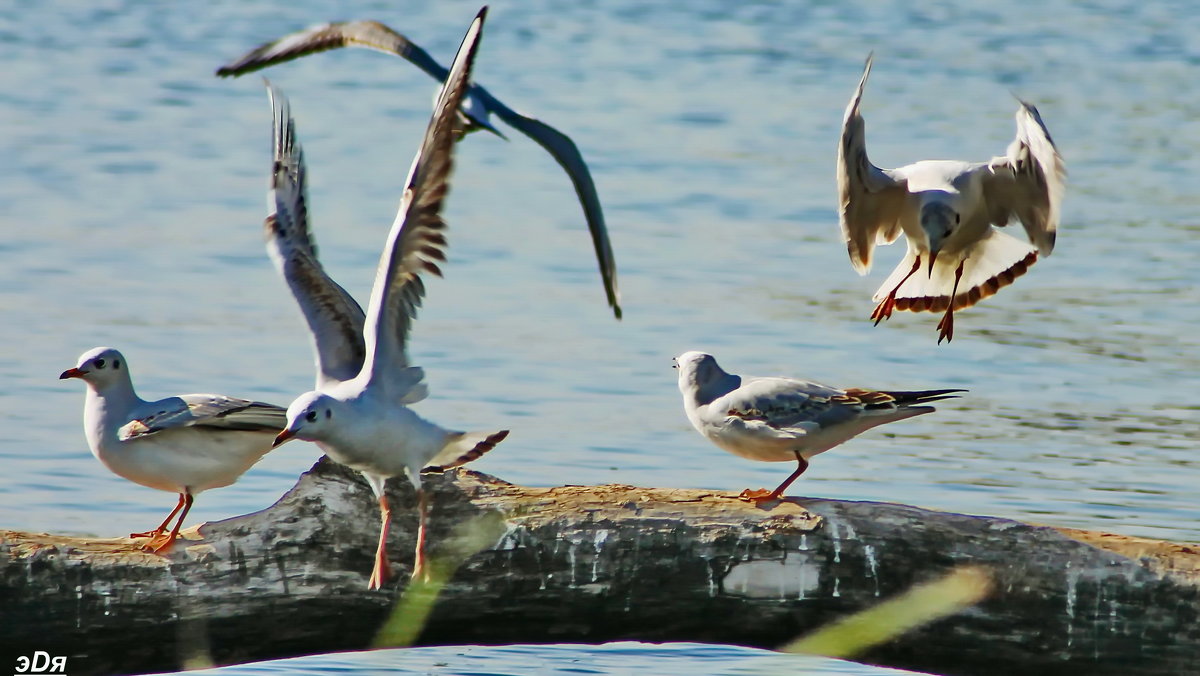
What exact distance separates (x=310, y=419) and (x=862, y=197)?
379 cm

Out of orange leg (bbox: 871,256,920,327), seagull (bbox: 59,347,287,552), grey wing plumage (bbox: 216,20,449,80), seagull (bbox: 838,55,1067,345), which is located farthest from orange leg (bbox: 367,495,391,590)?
orange leg (bbox: 871,256,920,327)

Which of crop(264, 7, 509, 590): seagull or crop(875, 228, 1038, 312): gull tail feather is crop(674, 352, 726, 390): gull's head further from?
crop(875, 228, 1038, 312): gull tail feather

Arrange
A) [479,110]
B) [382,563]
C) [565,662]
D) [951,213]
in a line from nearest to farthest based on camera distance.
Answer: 1. [382,563]
2. [565,662]
3. [479,110]
4. [951,213]

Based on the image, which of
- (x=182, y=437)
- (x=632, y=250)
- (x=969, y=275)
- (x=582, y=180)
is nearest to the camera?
(x=182, y=437)

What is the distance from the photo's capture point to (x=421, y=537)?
20.2ft

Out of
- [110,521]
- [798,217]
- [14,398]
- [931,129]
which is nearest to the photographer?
[110,521]

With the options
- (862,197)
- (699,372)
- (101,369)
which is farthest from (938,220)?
(101,369)

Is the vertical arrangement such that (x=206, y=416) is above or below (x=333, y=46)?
below

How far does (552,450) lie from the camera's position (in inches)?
394

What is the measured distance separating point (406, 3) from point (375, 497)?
23.2m

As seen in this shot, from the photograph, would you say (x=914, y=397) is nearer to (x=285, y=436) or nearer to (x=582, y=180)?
(x=582, y=180)

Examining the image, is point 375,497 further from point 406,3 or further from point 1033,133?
point 406,3

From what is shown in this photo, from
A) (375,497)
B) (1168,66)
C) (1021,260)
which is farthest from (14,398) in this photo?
(1168,66)

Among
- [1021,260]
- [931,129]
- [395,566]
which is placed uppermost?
[931,129]
